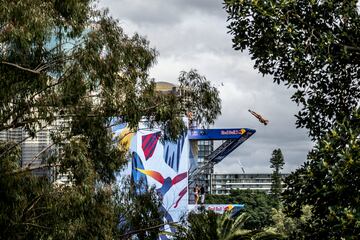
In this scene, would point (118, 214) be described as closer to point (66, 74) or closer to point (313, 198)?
point (66, 74)

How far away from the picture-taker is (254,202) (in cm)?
11988

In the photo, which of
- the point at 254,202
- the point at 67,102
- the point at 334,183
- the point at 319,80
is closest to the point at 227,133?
the point at 254,202

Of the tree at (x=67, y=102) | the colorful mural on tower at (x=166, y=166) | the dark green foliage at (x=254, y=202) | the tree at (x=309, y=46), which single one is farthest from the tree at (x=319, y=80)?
the dark green foliage at (x=254, y=202)

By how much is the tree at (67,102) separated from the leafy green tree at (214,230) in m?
8.54

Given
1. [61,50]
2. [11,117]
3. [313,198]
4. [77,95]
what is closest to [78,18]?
[61,50]

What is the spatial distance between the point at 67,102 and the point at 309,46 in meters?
10.2

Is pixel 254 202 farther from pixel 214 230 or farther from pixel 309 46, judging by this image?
pixel 309 46

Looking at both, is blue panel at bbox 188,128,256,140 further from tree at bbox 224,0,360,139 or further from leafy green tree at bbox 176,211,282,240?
tree at bbox 224,0,360,139

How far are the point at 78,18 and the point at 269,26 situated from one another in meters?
9.54

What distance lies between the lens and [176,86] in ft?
72.0

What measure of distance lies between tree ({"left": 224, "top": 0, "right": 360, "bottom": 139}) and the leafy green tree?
60.9ft

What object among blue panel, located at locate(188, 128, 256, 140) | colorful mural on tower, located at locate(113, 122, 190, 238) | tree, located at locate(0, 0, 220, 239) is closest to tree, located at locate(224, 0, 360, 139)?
tree, located at locate(0, 0, 220, 239)

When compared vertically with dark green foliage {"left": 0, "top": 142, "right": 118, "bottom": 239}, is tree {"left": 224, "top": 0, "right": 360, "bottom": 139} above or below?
above

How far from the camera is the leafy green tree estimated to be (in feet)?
94.2
